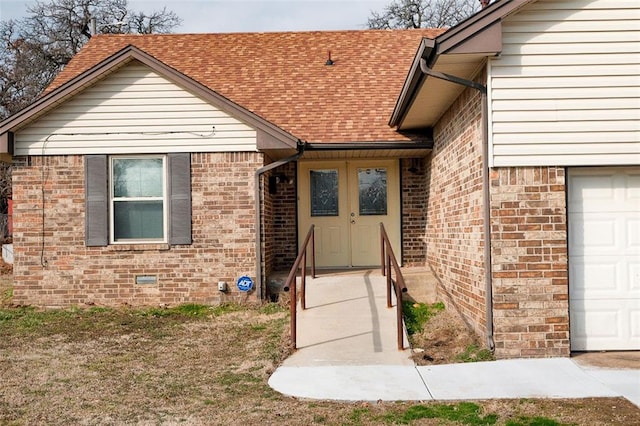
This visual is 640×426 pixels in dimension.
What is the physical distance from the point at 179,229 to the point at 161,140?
1575 mm

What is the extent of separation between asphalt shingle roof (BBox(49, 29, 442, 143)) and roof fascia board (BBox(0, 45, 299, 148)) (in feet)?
3.97

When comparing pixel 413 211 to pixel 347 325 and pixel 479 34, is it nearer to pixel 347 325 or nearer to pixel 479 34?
pixel 347 325

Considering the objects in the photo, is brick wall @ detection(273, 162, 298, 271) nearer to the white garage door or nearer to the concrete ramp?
the concrete ramp

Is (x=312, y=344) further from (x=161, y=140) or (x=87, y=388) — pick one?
(x=161, y=140)

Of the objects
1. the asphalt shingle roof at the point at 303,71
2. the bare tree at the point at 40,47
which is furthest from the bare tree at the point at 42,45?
the asphalt shingle roof at the point at 303,71

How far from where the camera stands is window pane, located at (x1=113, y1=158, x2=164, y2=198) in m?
10.4

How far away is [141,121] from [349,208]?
4.48 m

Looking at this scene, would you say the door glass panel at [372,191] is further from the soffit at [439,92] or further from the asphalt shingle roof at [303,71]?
the soffit at [439,92]

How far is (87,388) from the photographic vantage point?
592cm

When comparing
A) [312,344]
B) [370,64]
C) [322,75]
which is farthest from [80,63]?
[312,344]

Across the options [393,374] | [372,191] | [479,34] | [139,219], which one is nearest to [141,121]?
[139,219]

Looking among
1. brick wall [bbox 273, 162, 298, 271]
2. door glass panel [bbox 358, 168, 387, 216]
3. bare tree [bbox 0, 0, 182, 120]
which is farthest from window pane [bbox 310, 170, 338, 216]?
bare tree [bbox 0, 0, 182, 120]

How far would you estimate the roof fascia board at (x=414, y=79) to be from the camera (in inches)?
256

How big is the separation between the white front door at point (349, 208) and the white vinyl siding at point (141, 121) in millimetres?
2444
